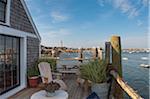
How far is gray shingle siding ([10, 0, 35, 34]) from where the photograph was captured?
21.0 feet

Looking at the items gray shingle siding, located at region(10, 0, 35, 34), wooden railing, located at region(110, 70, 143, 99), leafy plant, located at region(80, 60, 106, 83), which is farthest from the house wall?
wooden railing, located at region(110, 70, 143, 99)

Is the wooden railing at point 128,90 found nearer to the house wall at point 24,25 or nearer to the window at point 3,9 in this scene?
the window at point 3,9

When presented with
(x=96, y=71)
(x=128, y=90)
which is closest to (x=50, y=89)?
(x=96, y=71)

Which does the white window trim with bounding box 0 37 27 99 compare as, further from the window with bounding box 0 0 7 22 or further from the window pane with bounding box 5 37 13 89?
the window with bounding box 0 0 7 22

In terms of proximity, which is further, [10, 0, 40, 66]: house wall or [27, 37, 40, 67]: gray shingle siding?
[27, 37, 40, 67]: gray shingle siding

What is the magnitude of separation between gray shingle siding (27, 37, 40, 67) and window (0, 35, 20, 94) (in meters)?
0.73

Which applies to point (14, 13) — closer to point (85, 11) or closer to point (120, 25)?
point (85, 11)

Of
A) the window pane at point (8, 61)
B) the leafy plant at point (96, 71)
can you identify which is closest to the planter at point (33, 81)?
the window pane at point (8, 61)

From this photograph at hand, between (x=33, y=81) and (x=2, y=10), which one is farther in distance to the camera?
(x=33, y=81)

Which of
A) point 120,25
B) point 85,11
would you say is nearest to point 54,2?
point 85,11

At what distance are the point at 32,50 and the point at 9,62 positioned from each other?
75.4 inches

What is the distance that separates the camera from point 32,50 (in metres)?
8.16

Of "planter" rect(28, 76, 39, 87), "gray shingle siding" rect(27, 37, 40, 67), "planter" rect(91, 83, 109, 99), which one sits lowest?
"planter" rect(28, 76, 39, 87)

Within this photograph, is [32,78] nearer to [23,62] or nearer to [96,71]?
[23,62]
